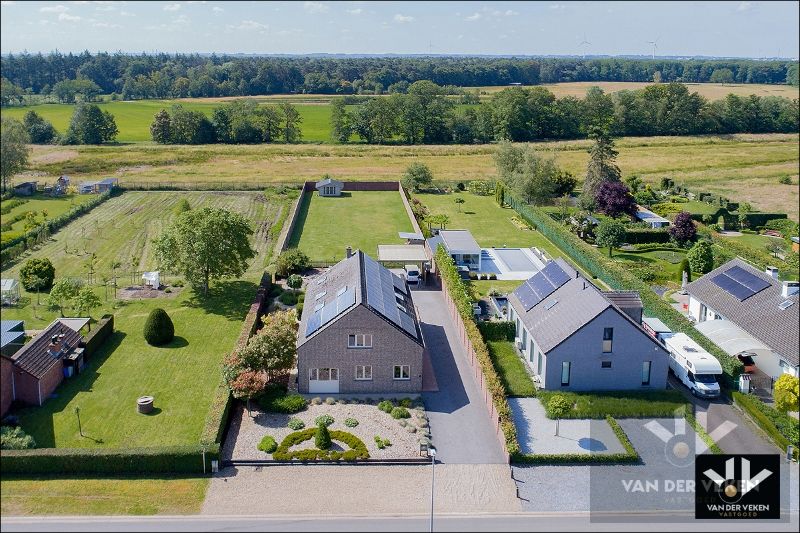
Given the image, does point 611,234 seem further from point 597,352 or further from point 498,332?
point 597,352

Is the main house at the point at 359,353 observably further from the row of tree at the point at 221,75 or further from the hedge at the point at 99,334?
the row of tree at the point at 221,75

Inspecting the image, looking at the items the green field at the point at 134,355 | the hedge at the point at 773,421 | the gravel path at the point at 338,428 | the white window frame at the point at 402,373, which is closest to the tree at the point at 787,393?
the hedge at the point at 773,421

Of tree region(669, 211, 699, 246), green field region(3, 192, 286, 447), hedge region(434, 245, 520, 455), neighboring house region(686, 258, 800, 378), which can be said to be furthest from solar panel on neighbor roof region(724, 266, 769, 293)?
green field region(3, 192, 286, 447)

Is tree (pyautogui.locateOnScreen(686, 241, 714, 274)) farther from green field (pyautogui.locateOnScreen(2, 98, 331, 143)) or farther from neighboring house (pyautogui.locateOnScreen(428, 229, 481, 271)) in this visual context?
green field (pyautogui.locateOnScreen(2, 98, 331, 143))

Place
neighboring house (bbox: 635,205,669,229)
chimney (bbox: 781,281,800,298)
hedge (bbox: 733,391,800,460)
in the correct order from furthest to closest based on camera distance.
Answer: neighboring house (bbox: 635,205,669,229) < chimney (bbox: 781,281,800,298) < hedge (bbox: 733,391,800,460)

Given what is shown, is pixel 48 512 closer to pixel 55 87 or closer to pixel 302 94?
pixel 55 87

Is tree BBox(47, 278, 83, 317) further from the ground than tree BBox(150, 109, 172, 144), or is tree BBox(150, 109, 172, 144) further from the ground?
tree BBox(150, 109, 172, 144)

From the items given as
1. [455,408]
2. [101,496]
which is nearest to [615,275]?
[455,408]

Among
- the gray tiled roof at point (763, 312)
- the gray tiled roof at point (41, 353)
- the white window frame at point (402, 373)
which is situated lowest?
the white window frame at point (402, 373)

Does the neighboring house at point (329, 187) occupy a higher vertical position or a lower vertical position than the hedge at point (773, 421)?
higher
